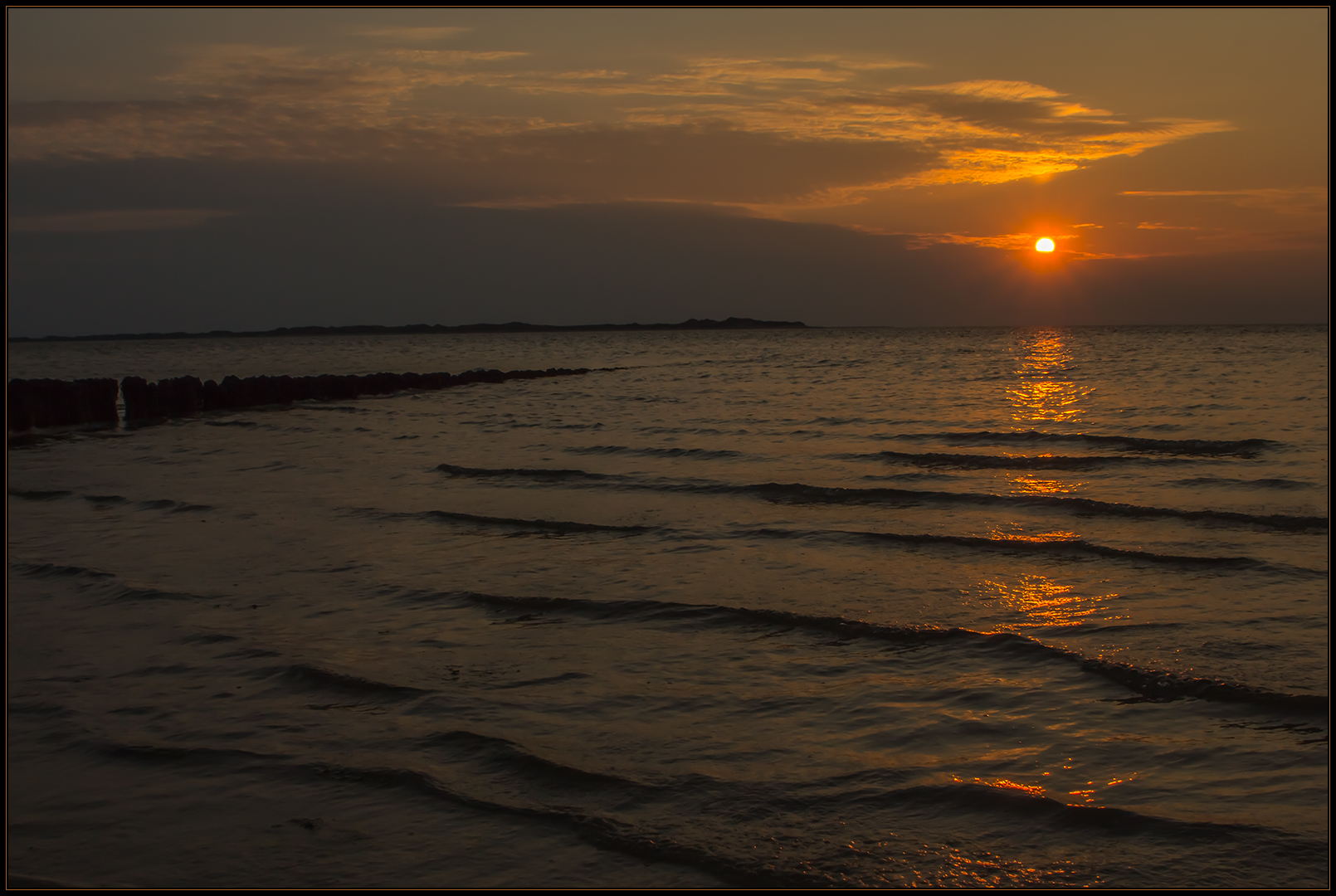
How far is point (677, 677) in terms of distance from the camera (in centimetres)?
633

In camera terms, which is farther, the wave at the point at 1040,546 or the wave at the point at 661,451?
the wave at the point at 661,451

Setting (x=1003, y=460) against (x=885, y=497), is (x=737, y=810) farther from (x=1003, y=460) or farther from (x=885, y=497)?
(x=1003, y=460)

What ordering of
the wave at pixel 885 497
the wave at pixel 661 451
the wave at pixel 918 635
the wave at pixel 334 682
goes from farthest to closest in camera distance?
1. the wave at pixel 661 451
2. the wave at pixel 885 497
3. the wave at pixel 334 682
4. the wave at pixel 918 635

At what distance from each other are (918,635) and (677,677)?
6.18 ft

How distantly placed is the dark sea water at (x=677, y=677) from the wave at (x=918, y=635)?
3 cm

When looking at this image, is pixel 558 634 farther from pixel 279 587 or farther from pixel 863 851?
pixel 863 851

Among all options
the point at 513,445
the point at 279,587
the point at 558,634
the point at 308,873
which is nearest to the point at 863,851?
the point at 308,873

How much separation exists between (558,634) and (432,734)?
6.52ft

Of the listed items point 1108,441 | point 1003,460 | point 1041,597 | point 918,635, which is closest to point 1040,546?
point 1041,597

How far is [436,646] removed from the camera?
702 centimetres

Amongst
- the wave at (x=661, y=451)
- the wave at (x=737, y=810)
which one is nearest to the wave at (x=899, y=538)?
the wave at (x=737, y=810)

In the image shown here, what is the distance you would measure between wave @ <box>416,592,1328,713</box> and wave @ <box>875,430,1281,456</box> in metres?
11.5

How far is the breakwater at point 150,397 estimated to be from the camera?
23531 millimetres

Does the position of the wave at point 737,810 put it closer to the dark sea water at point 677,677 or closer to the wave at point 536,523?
the dark sea water at point 677,677
